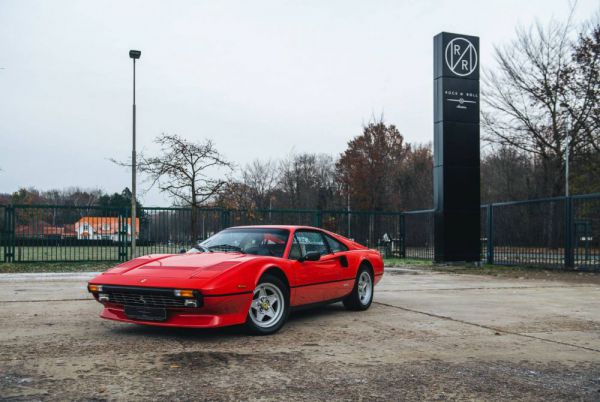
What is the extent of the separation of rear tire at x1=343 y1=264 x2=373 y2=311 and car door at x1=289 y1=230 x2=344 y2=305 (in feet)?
1.35

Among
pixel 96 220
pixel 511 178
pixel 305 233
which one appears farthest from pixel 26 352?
pixel 511 178

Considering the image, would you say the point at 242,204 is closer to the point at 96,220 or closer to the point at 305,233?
the point at 96,220

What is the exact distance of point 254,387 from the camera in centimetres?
463

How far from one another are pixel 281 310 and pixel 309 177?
6838 cm

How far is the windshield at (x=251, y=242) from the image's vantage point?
7637 mm

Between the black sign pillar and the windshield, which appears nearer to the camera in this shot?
the windshield

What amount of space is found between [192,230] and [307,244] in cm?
1356

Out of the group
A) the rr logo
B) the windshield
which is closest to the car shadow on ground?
the windshield

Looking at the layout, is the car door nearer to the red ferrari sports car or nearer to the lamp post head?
the red ferrari sports car

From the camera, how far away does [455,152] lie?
66.7 feet

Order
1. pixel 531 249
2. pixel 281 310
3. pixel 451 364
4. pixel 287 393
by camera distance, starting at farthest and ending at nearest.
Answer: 1. pixel 531 249
2. pixel 281 310
3. pixel 451 364
4. pixel 287 393

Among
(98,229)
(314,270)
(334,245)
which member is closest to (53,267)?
(98,229)

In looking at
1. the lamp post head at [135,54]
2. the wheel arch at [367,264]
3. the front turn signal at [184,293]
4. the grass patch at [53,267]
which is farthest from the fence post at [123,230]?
the front turn signal at [184,293]

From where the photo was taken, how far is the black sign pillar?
2019 cm
